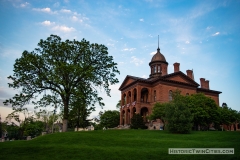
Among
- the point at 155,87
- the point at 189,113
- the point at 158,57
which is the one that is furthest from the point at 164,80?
the point at 189,113

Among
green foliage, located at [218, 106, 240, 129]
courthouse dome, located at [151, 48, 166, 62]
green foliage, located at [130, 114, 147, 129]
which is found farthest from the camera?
courthouse dome, located at [151, 48, 166, 62]

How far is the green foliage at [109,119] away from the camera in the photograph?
7001 cm

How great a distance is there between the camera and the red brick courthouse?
→ 48066 mm

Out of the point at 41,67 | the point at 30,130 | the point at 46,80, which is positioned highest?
the point at 41,67

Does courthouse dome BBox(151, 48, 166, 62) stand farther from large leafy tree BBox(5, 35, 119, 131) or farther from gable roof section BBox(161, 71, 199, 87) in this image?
large leafy tree BBox(5, 35, 119, 131)

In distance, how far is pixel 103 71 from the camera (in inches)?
1257

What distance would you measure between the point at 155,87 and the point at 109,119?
26820 millimetres

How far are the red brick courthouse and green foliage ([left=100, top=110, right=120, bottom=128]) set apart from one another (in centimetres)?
1261

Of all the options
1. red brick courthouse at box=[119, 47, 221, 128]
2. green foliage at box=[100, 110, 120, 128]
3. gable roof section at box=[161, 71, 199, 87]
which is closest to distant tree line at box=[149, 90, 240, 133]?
red brick courthouse at box=[119, 47, 221, 128]

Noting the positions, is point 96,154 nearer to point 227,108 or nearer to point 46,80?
point 46,80

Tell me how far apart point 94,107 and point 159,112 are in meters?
12.1

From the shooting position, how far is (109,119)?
71062 millimetres

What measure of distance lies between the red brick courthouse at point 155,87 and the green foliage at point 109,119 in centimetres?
1261

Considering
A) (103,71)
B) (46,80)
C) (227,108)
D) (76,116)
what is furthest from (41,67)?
(227,108)
